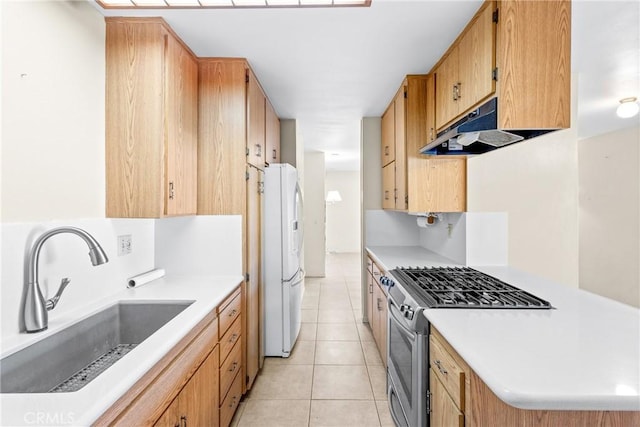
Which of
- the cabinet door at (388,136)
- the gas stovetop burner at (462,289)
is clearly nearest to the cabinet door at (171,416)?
the gas stovetop burner at (462,289)

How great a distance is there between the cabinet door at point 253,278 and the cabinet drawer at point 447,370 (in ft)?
4.51

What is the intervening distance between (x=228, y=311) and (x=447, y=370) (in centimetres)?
127

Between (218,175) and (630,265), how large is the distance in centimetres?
566

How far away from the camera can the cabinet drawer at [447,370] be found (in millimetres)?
1168

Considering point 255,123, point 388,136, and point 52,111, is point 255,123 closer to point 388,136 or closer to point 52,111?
point 52,111

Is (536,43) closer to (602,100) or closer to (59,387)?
(59,387)

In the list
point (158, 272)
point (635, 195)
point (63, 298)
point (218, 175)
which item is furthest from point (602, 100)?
point (63, 298)

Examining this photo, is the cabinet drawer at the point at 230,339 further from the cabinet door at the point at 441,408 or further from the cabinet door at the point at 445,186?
the cabinet door at the point at 445,186

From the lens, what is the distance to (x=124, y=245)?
1.89m

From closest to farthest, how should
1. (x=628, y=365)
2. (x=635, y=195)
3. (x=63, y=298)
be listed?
(x=628, y=365) → (x=63, y=298) → (x=635, y=195)

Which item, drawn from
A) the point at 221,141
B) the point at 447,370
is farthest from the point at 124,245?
the point at 447,370

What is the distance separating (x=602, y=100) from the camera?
10.9ft

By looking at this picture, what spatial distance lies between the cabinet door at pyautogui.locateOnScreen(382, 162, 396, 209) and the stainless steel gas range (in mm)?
1109

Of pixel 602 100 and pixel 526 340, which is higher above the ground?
pixel 602 100
